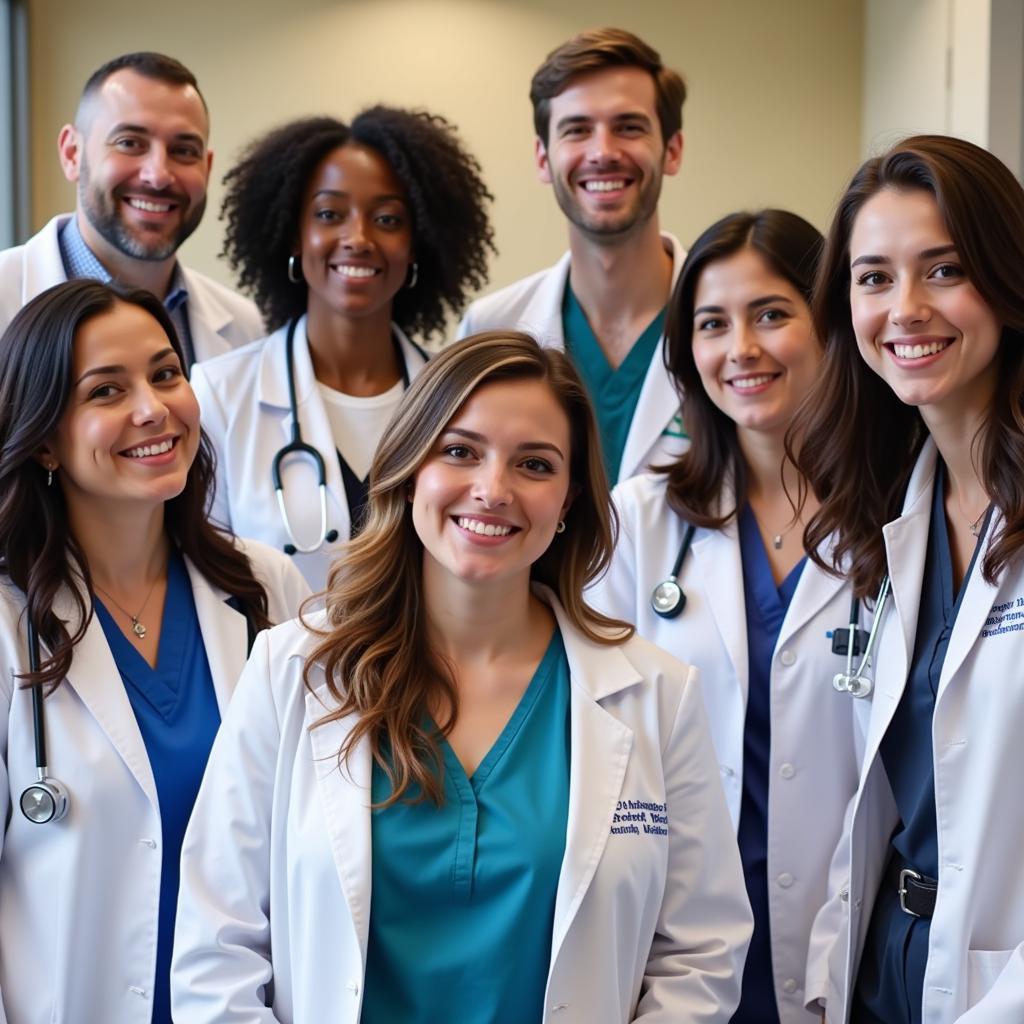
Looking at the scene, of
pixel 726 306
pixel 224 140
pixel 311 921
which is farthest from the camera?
pixel 224 140

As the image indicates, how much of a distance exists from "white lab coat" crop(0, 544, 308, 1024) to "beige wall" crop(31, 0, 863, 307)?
291cm

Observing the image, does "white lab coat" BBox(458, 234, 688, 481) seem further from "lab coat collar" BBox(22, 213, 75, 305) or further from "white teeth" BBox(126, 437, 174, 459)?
"lab coat collar" BBox(22, 213, 75, 305)

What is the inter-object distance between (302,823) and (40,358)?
745mm

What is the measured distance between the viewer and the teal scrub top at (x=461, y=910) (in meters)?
1.44

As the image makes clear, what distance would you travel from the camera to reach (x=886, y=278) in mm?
1694

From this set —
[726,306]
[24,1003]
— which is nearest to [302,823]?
[24,1003]

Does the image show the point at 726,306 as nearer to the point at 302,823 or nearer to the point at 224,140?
the point at 302,823

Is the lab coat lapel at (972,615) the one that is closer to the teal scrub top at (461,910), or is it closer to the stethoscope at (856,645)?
the stethoscope at (856,645)

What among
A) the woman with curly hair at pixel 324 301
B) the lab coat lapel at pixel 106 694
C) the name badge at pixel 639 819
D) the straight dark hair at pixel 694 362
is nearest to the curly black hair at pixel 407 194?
the woman with curly hair at pixel 324 301

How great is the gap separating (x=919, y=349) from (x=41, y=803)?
1.20 m

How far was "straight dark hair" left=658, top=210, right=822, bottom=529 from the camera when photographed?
2084mm

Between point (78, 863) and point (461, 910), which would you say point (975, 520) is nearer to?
point (461, 910)

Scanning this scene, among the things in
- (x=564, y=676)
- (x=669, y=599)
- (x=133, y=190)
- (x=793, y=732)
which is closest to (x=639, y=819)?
(x=564, y=676)

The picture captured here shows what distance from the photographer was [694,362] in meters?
2.20
